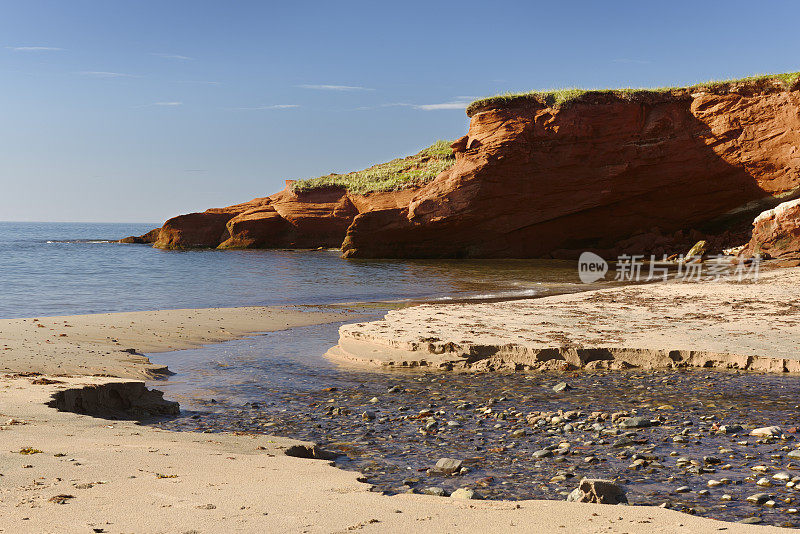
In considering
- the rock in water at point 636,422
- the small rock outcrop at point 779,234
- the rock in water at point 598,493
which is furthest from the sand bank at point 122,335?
the small rock outcrop at point 779,234

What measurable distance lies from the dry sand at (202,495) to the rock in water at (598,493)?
0.82 ft

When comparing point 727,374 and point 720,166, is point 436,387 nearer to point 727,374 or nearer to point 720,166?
point 727,374

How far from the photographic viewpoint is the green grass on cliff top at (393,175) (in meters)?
52.1

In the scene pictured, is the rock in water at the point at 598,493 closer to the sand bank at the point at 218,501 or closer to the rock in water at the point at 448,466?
the sand bank at the point at 218,501

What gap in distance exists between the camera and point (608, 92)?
39438mm

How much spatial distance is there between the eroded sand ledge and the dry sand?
5.37m

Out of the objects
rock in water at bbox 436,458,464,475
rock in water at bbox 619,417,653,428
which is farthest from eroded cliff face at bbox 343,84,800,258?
rock in water at bbox 436,458,464,475

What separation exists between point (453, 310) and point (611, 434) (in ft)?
31.6

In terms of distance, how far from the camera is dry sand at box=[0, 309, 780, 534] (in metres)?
4.32

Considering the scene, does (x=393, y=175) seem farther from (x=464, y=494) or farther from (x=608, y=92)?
(x=464, y=494)

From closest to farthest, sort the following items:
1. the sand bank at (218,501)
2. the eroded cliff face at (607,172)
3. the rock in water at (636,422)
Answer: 1. the sand bank at (218,501)
2. the rock in water at (636,422)
3. the eroded cliff face at (607,172)

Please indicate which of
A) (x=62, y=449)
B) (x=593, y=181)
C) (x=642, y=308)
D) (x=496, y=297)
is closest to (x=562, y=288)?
(x=496, y=297)

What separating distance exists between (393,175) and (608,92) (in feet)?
72.0

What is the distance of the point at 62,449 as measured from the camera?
5918mm
